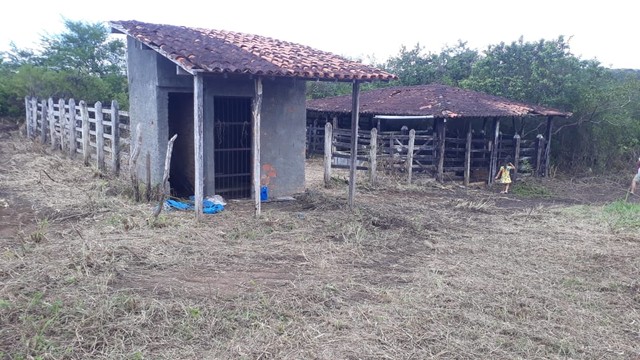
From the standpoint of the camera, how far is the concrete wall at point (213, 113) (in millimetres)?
9641

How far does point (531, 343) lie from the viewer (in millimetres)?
4711

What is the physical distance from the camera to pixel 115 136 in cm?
1173

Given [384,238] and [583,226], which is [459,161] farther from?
[384,238]

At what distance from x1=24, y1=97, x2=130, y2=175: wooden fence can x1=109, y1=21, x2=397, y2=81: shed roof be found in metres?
2.61

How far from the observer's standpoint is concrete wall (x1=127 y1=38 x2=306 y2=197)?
31.6 feet

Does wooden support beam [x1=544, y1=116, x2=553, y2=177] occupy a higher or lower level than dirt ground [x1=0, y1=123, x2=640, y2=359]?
higher

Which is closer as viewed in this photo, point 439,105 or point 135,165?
→ point 135,165

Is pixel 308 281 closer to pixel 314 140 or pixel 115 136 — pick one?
pixel 115 136

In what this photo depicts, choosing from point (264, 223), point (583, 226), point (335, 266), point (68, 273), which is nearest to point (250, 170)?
point (264, 223)

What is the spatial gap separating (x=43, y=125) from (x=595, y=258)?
1621 centimetres

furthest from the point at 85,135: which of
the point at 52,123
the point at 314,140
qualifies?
the point at 314,140

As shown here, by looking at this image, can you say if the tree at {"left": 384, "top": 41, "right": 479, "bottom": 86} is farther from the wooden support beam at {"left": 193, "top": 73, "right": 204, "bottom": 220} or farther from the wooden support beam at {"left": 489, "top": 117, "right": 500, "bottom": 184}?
the wooden support beam at {"left": 193, "top": 73, "right": 204, "bottom": 220}

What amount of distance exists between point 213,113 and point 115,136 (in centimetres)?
321

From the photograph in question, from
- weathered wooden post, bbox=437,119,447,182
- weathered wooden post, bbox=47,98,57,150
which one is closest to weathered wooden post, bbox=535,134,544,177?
weathered wooden post, bbox=437,119,447,182
